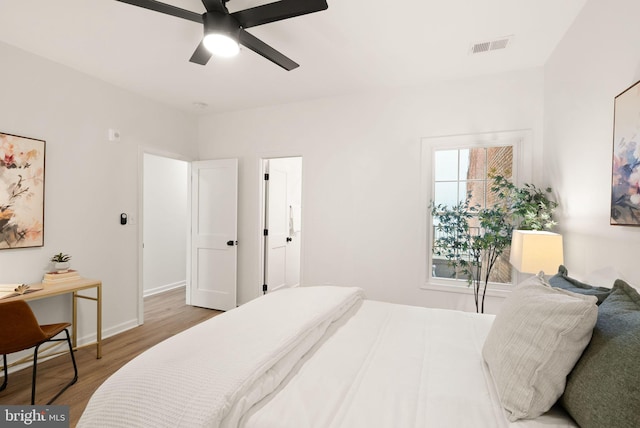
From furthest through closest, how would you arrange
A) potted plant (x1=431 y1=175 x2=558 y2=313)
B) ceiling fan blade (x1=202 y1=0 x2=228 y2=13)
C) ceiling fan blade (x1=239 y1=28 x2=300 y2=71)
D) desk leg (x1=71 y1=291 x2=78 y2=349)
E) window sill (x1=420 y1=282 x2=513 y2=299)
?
window sill (x1=420 y1=282 x2=513 y2=299)
desk leg (x1=71 y1=291 x2=78 y2=349)
potted plant (x1=431 y1=175 x2=558 y2=313)
ceiling fan blade (x1=239 y1=28 x2=300 y2=71)
ceiling fan blade (x1=202 y1=0 x2=228 y2=13)

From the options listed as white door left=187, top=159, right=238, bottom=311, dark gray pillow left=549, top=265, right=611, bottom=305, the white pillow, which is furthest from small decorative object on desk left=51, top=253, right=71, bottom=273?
dark gray pillow left=549, top=265, right=611, bottom=305

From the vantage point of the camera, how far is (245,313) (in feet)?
5.40

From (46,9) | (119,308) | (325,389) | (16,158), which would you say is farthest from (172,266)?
(325,389)

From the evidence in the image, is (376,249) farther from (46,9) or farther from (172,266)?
(172,266)

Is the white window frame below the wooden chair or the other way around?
the other way around

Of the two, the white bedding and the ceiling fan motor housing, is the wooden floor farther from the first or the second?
the ceiling fan motor housing

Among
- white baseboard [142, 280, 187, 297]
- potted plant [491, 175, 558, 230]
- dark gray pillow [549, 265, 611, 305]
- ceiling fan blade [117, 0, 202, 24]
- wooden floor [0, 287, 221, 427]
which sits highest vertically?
ceiling fan blade [117, 0, 202, 24]

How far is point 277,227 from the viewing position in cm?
434

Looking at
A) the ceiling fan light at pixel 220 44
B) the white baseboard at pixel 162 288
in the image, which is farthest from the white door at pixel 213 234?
the ceiling fan light at pixel 220 44

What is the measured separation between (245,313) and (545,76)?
3.28 metres

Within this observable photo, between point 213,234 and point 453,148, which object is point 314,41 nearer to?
point 453,148

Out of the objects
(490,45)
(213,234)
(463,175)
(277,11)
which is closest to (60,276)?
(213,234)

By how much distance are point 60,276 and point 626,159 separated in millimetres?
4091

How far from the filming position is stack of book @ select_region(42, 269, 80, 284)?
104 inches
